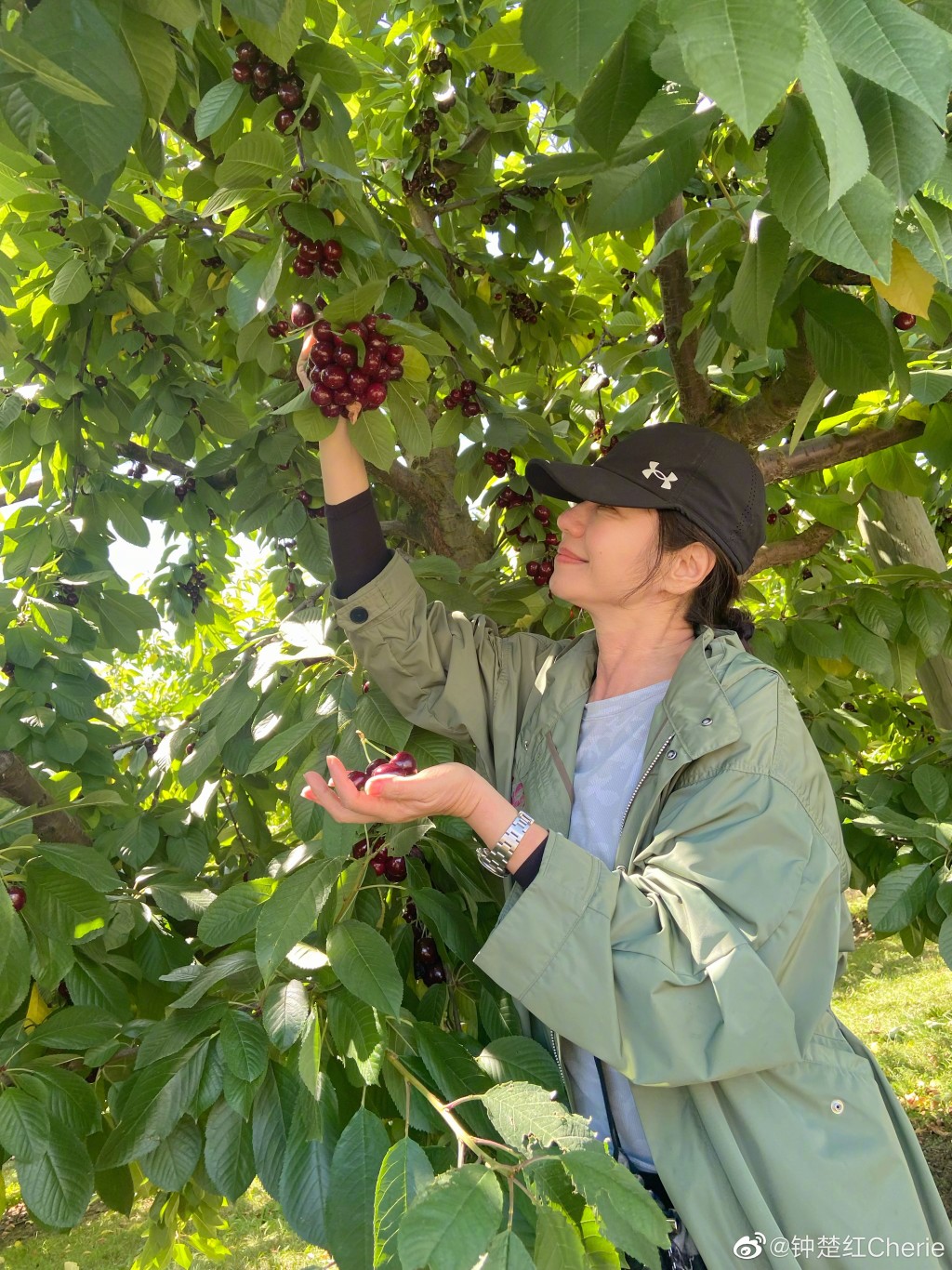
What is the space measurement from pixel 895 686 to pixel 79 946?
2416 mm

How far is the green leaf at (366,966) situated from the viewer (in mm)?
1457

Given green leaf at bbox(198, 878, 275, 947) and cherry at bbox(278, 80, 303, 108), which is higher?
cherry at bbox(278, 80, 303, 108)

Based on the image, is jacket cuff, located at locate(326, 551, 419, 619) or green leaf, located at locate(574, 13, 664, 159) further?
jacket cuff, located at locate(326, 551, 419, 619)

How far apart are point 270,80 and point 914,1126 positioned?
15.6 feet

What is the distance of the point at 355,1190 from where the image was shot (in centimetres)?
139

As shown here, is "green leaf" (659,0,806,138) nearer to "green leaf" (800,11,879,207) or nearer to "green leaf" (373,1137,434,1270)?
"green leaf" (800,11,879,207)

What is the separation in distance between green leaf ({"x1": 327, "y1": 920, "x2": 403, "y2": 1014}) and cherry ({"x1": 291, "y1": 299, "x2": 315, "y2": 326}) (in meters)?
1.00

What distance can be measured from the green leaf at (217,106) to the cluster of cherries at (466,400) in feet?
3.02

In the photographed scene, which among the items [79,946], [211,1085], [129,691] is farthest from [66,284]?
[129,691]

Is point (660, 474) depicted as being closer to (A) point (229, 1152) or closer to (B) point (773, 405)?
(B) point (773, 405)

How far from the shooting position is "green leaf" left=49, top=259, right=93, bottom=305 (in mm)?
2465

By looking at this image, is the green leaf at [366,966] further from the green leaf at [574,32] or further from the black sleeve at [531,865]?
the green leaf at [574,32]

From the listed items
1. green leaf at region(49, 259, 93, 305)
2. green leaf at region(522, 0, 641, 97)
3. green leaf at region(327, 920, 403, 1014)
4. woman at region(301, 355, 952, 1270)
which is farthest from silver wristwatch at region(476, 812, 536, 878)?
green leaf at region(49, 259, 93, 305)

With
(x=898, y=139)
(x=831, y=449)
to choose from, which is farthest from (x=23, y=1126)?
(x=831, y=449)
